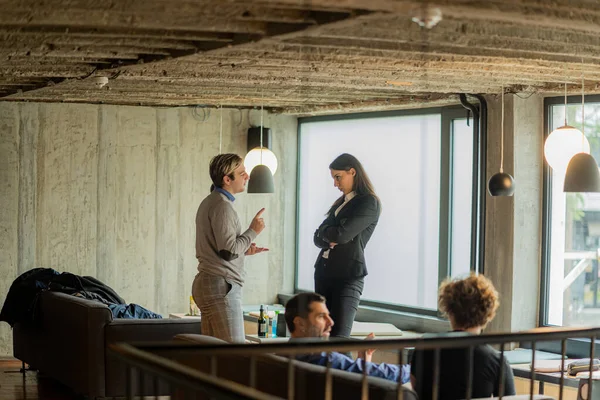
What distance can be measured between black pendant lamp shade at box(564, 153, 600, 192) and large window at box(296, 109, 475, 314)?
2261mm

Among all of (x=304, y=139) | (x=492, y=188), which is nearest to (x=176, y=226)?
(x=304, y=139)

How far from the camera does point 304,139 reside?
33.3 feet

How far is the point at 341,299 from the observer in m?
6.27

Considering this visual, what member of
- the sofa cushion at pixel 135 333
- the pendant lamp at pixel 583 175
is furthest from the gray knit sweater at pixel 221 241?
the pendant lamp at pixel 583 175

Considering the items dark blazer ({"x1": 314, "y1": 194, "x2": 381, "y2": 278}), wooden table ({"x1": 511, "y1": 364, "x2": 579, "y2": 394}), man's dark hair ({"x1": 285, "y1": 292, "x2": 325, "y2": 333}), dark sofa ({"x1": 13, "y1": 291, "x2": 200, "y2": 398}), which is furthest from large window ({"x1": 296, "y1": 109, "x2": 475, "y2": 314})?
man's dark hair ({"x1": 285, "y1": 292, "x2": 325, "y2": 333})

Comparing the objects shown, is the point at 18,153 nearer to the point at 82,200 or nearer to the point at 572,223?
the point at 82,200

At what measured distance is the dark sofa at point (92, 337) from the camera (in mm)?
6746

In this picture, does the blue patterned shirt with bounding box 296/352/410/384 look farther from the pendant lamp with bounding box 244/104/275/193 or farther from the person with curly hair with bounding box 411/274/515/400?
the pendant lamp with bounding box 244/104/275/193

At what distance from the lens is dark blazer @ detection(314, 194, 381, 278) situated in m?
6.33

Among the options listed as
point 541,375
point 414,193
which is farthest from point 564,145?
point 414,193

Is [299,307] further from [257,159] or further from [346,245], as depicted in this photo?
[257,159]

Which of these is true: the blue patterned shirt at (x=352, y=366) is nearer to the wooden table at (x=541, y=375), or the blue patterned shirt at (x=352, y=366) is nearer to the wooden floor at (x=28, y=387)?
the wooden table at (x=541, y=375)

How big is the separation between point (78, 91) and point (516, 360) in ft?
12.6

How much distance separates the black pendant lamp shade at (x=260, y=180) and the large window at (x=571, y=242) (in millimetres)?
2072
